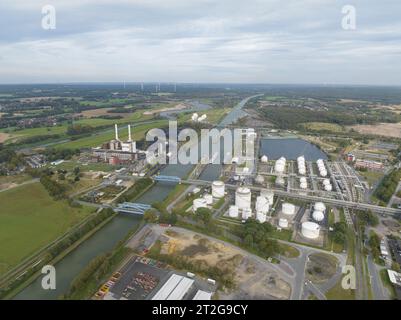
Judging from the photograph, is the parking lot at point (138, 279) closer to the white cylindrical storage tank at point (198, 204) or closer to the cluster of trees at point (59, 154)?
the white cylindrical storage tank at point (198, 204)

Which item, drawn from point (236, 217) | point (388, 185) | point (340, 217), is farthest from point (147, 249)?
point (388, 185)

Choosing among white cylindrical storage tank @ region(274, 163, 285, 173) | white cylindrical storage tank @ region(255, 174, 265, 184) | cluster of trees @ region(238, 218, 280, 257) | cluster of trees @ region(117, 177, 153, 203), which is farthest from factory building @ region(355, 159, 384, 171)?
cluster of trees @ region(117, 177, 153, 203)

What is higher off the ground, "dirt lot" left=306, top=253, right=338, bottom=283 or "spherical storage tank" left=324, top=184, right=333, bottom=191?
"spherical storage tank" left=324, top=184, right=333, bottom=191

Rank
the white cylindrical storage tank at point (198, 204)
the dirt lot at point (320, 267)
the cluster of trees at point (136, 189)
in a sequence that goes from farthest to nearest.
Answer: the cluster of trees at point (136, 189)
the white cylindrical storage tank at point (198, 204)
the dirt lot at point (320, 267)

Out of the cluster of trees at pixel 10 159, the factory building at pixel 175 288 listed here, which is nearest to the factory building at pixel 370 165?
the factory building at pixel 175 288

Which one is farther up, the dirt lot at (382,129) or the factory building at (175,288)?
the dirt lot at (382,129)

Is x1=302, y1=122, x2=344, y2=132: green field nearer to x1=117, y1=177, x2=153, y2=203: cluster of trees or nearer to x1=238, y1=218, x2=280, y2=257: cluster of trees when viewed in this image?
x1=117, y1=177, x2=153, y2=203: cluster of trees

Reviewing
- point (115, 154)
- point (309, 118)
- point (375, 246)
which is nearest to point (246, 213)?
point (375, 246)
